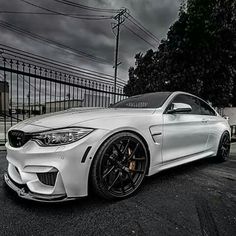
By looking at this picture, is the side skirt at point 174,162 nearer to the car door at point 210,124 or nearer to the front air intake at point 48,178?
the car door at point 210,124

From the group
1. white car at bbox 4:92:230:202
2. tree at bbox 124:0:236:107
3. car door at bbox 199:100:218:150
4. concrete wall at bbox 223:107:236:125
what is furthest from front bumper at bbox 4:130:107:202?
concrete wall at bbox 223:107:236:125

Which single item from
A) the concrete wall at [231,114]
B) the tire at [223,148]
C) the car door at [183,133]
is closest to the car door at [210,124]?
the car door at [183,133]

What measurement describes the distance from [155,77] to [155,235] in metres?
9.76

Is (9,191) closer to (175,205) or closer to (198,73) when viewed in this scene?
(175,205)

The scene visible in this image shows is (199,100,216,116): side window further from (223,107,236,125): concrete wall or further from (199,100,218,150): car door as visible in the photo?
(223,107,236,125): concrete wall

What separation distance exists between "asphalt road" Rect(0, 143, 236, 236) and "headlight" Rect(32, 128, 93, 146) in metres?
0.64

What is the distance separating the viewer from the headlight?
1.73 metres

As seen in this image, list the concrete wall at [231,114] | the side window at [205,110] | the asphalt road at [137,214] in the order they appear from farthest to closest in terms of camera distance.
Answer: the concrete wall at [231,114]
the side window at [205,110]
the asphalt road at [137,214]

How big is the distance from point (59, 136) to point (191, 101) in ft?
7.69

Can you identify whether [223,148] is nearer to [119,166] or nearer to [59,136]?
[119,166]

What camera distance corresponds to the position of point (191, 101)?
10.6 feet

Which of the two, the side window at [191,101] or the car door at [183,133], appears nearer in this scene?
the car door at [183,133]

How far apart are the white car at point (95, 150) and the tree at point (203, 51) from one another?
21.4 ft

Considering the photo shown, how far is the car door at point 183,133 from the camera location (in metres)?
2.43
